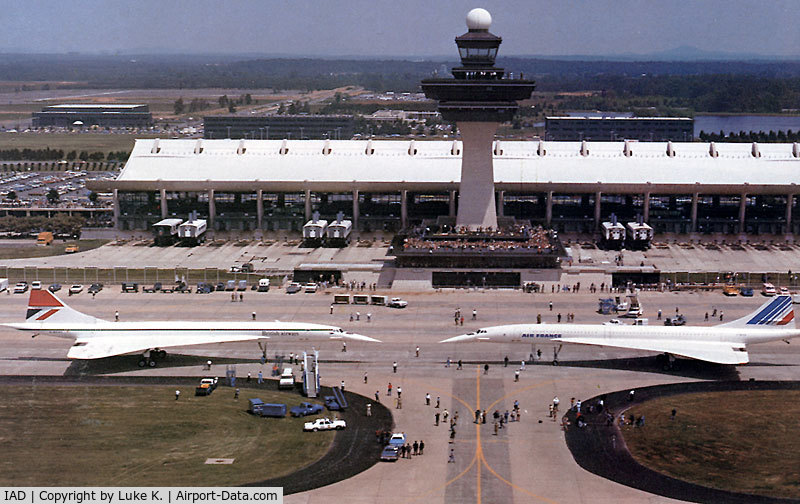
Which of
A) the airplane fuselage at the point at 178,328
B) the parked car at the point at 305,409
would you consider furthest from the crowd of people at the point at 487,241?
the parked car at the point at 305,409

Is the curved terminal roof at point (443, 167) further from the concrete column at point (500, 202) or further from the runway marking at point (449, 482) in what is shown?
the runway marking at point (449, 482)

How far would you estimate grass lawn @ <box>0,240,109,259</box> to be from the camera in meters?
160

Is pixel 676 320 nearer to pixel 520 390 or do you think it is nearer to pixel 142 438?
pixel 520 390

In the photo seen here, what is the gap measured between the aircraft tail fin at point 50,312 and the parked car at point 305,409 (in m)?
27.3

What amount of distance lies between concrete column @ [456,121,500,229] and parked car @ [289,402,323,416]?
225 feet

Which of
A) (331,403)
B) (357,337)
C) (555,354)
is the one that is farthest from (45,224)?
(555,354)

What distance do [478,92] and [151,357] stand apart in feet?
206

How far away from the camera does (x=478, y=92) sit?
14475cm

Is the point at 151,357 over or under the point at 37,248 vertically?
over

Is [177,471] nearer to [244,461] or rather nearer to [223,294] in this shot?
[244,461]

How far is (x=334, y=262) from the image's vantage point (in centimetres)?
15038

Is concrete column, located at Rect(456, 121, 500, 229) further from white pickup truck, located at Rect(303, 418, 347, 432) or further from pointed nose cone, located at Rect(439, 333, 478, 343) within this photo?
white pickup truck, located at Rect(303, 418, 347, 432)

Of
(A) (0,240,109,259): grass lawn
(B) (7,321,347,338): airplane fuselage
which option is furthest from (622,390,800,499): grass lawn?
(A) (0,240,109,259): grass lawn

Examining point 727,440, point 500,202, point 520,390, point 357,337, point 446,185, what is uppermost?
point 446,185
